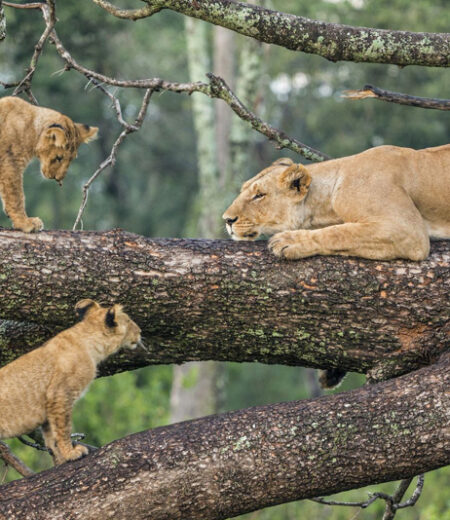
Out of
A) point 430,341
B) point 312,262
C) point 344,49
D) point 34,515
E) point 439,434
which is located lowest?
point 34,515

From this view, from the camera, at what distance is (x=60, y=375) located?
4.32 m

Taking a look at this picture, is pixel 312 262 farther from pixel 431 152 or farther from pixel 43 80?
pixel 43 80

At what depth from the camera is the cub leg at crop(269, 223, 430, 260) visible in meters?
4.70

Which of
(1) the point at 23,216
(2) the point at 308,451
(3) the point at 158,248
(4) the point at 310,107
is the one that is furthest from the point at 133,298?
(4) the point at 310,107

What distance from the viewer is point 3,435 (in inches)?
167

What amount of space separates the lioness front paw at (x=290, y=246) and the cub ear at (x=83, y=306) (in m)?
1.04

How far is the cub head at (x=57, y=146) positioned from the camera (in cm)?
539

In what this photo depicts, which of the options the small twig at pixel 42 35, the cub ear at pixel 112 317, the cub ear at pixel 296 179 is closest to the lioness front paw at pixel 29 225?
the cub ear at pixel 112 317

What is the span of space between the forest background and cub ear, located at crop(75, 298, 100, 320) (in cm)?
778

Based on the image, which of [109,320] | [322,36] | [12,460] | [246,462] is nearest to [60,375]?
[109,320]

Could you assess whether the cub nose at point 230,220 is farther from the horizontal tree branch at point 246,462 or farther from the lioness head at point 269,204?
the horizontal tree branch at point 246,462

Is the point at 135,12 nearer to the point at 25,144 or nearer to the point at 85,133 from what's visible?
the point at 25,144

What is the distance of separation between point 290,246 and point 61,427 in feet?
5.11

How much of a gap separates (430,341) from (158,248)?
1.56 m
